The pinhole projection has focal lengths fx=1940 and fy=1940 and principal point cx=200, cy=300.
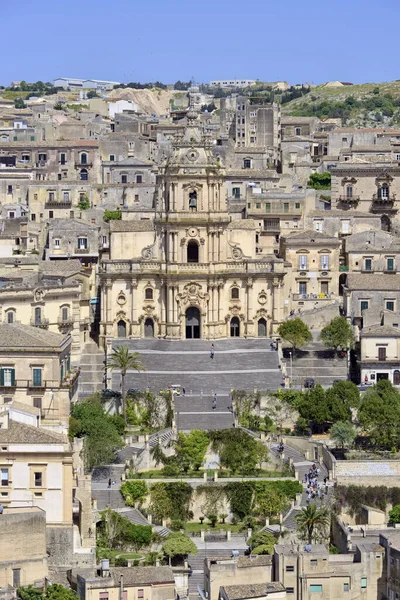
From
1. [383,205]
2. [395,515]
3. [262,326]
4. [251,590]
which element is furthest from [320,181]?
[251,590]

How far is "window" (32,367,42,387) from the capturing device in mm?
86625

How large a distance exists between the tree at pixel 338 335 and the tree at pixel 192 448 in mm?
13456

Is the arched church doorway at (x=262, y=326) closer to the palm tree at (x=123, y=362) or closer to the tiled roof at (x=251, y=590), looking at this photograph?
the palm tree at (x=123, y=362)

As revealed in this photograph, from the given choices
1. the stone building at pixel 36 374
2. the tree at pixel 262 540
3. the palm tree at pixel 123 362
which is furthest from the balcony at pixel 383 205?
the tree at pixel 262 540

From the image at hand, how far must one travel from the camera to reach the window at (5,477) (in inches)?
2859

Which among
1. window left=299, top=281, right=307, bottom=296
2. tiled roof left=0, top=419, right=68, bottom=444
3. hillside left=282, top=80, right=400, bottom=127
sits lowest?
tiled roof left=0, top=419, right=68, bottom=444

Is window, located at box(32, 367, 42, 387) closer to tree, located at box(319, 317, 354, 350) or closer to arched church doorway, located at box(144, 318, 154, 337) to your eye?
arched church doorway, located at box(144, 318, 154, 337)

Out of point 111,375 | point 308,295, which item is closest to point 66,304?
point 111,375

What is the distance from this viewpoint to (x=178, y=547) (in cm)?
7525

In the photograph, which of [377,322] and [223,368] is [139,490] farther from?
[377,322]

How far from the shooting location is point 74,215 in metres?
120

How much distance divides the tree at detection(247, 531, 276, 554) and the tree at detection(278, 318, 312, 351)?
21.5 m

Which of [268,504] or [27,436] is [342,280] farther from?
[27,436]

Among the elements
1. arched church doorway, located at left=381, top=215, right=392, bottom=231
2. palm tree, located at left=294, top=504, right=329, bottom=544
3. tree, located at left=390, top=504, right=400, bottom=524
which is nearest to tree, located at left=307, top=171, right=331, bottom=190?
arched church doorway, located at left=381, top=215, right=392, bottom=231
